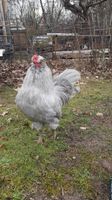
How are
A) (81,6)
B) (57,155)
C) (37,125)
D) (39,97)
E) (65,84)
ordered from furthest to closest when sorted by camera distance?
(81,6) < (65,84) < (37,125) < (57,155) < (39,97)

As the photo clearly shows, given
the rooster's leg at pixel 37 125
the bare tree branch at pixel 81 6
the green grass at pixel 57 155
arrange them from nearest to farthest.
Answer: the green grass at pixel 57 155 < the rooster's leg at pixel 37 125 < the bare tree branch at pixel 81 6

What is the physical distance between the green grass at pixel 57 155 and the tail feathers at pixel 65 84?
633 millimetres

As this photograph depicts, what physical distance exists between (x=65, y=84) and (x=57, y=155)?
1098mm

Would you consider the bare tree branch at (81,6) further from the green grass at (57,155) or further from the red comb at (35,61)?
the red comb at (35,61)

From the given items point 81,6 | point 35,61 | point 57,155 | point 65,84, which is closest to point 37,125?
point 57,155

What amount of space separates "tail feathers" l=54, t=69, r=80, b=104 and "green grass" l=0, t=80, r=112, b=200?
63cm

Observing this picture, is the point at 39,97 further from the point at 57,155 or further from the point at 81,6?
the point at 81,6

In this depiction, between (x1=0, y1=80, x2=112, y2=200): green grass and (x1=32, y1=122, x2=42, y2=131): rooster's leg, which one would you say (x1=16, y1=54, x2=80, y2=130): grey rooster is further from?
(x1=0, y1=80, x2=112, y2=200): green grass

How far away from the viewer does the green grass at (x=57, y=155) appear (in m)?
4.26

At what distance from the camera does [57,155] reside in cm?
493

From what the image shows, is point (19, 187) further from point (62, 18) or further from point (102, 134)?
point (62, 18)

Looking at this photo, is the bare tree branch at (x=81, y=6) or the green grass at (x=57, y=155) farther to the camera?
the bare tree branch at (x=81, y=6)

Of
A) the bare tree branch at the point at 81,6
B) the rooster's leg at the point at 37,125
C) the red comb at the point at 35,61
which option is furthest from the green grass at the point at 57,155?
the bare tree branch at the point at 81,6

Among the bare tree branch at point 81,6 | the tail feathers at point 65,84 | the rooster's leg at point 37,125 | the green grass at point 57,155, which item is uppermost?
the bare tree branch at point 81,6
